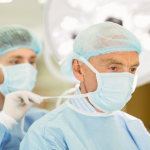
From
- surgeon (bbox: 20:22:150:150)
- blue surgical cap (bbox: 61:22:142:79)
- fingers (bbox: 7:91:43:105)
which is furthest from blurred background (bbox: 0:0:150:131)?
blue surgical cap (bbox: 61:22:142:79)

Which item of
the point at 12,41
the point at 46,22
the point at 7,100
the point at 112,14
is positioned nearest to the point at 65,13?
the point at 46,22

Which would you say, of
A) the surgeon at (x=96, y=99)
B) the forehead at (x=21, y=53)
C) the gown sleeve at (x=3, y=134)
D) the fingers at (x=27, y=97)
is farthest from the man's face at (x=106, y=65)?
the forehead at (x=21, y=53)

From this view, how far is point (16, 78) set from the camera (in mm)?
1674

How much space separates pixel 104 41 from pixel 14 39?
0.89 meters

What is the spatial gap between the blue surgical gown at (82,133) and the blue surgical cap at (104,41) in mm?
353

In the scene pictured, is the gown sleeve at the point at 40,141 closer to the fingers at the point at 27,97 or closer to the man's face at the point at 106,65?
the fingers at the point at 27,97

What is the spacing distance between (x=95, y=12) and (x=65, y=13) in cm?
24

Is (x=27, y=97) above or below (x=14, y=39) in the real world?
below

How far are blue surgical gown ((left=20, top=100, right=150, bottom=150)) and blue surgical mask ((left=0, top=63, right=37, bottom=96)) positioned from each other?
0.58m

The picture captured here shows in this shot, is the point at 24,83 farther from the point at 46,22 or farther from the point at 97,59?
the point at 97,59

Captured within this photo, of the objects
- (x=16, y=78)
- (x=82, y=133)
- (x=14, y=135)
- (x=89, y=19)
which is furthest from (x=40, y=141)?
(x=89, y=19)

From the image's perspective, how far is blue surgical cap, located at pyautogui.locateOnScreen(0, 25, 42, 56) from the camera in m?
1.69

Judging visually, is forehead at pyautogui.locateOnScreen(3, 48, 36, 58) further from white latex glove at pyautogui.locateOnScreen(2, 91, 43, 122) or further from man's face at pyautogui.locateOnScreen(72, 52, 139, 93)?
man's face at pyautogui.locateOnScreen(72, 52, 139, 93)

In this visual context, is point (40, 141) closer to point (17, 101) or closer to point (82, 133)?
point (82, 133)
